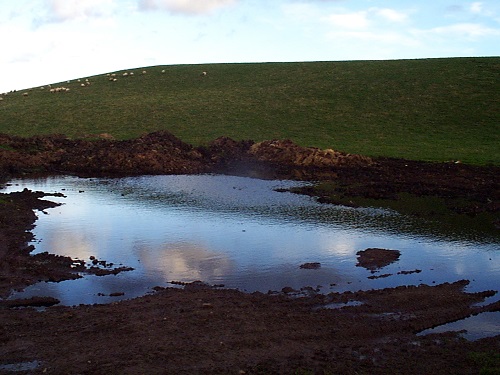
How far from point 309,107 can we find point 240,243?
43746mm

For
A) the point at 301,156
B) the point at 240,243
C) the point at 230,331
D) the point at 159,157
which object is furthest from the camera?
the point at 301,156

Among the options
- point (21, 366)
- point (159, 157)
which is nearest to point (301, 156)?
point (159, 157)

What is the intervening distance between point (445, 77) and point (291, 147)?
1405 inches

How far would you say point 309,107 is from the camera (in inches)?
2452

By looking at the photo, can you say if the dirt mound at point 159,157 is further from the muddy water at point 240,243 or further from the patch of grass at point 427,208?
the muddy water at point 240,243

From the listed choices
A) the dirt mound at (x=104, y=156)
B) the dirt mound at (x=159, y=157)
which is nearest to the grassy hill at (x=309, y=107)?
the dirt mound at (x=159, y=157)

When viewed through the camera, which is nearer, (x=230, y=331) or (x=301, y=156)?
(x=230, y=331)

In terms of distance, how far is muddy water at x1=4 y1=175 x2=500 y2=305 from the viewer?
649 inches

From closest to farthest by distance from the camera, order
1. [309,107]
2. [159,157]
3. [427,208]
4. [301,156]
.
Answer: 1. [427,208]
2. [159,157]
3. [301,156]
4. [309,107]

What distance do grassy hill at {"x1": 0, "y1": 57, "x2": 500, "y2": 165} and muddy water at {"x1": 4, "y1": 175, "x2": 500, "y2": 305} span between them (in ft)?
66.5

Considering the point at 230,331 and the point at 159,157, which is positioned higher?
the point at 159,157

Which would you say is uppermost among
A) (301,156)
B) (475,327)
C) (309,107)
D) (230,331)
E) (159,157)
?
(309,107)

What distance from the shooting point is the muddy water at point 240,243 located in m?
16.5

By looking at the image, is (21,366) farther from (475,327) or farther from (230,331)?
(475,327)
